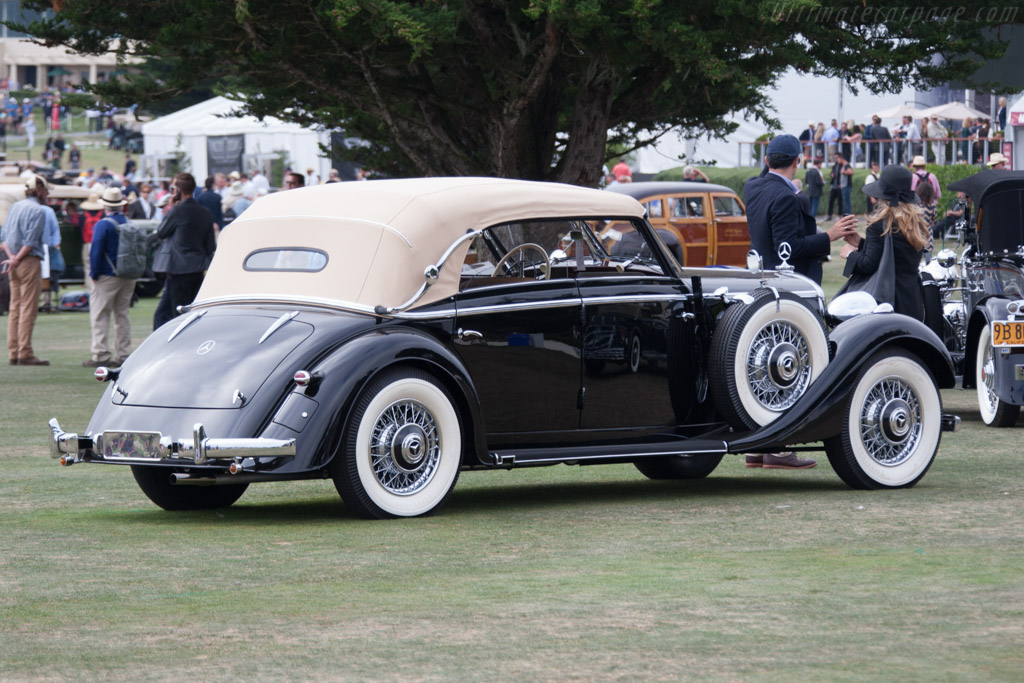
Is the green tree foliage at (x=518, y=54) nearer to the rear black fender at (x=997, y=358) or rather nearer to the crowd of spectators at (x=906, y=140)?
the rear black fender at (x=997, y=358)

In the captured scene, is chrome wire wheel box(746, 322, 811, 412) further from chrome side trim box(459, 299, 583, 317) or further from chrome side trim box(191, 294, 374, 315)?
chrome side trim box(191, 294, 374, 315)

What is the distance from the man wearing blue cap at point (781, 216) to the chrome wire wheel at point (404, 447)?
3.13m

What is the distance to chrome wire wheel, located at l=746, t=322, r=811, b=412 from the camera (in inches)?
346

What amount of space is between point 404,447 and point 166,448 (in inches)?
44.3

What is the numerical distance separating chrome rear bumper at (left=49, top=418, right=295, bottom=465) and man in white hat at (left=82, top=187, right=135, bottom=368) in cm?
988

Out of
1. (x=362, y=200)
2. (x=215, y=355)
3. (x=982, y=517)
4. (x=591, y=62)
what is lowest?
(x=982, y=517)

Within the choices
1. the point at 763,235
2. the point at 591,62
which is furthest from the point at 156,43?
the point at 763,235

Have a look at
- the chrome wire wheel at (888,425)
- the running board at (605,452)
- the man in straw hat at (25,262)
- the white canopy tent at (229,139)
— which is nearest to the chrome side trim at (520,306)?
the running board at (605,452)

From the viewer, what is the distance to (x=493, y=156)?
693 inches

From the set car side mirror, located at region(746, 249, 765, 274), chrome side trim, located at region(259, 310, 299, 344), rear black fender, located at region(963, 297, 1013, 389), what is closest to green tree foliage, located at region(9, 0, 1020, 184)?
rear black fender, located at region(963, 297, 1013, 389)

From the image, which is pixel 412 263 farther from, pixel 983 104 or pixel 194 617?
pixel 983 104

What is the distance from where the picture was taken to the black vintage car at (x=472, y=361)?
301 inches

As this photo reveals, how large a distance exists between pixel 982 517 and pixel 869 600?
2.20 metres

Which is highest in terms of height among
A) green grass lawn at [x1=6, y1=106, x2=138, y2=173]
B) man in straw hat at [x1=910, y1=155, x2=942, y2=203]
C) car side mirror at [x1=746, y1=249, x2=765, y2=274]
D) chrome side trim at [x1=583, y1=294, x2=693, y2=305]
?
green grass lawn at [x1=6, y1=106, x2=138, y2=173]
